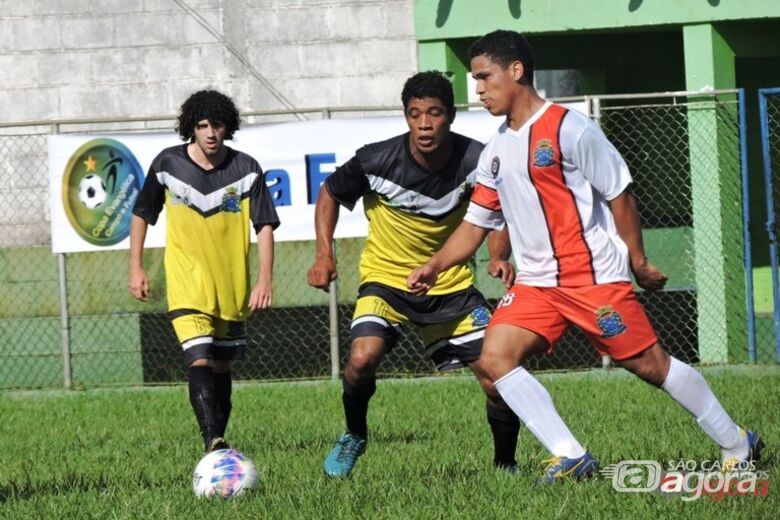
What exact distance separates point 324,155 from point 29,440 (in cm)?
450

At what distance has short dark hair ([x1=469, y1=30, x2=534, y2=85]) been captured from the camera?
23.0 ft

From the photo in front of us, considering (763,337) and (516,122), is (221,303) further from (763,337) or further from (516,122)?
(763,337)

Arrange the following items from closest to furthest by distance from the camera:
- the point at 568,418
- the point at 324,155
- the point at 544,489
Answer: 1. the point at 544,489
2. the point at 568,418
3. the point at 324,155

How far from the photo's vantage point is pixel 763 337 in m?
15.7

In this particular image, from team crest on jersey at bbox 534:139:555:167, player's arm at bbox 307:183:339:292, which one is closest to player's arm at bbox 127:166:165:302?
player's arm at bbox 307:183:339:292

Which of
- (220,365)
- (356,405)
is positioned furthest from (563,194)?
(220,365)

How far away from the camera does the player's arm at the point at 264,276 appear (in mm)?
8828

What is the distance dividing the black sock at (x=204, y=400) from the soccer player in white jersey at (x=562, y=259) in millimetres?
2105

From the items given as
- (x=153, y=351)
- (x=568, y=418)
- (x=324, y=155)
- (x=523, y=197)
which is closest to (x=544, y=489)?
(x=523, y=197)

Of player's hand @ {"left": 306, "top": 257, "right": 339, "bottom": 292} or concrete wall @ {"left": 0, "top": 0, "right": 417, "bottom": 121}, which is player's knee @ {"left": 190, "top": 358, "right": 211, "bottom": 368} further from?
concrete wall @ {"left": 0, "top": 0, "right": 417, "bottom": 121}

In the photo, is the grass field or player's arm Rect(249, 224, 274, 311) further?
player's arm Rect(249, 224, 274, 311)

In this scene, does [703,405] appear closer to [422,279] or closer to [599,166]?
[599,166]

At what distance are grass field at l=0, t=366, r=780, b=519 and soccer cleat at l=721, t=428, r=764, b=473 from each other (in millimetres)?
113

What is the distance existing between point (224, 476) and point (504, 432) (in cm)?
140
